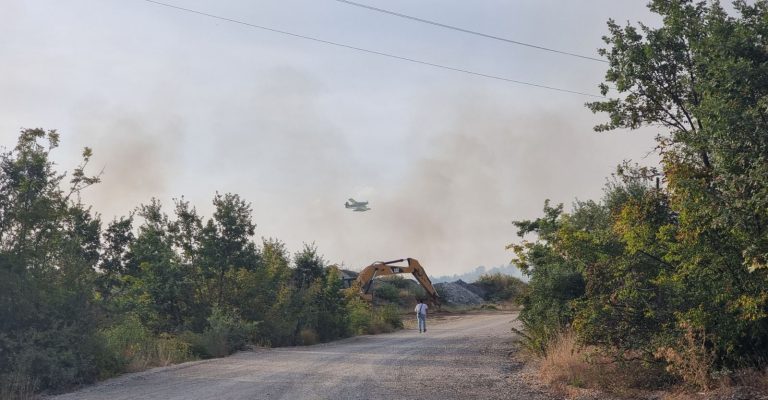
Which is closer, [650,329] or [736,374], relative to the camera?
[736,374]

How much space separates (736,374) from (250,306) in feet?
66.2

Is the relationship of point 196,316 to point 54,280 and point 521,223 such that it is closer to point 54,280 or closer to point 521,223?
point 54,280

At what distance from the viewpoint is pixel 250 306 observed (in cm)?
2822

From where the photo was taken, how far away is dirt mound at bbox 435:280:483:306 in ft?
225

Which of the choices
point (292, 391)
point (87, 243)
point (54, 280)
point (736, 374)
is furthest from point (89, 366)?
point (87, 243)

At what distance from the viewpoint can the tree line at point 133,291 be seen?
15.9 m

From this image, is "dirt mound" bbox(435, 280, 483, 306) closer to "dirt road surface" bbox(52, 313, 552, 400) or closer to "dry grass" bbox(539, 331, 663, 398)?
"dirt road surface" bbox(52, 313, 552, 400)

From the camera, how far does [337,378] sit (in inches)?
639

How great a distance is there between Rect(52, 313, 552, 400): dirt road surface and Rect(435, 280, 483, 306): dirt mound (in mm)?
44042

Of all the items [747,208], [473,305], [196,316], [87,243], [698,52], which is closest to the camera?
[747,208]

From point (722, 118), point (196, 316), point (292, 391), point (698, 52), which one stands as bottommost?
point (292, 391)

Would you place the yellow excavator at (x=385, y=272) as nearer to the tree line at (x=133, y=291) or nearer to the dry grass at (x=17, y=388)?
the tree line at (x=133, y=291)

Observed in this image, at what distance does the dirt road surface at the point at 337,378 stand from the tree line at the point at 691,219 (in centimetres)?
252

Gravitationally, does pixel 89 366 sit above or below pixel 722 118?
below
